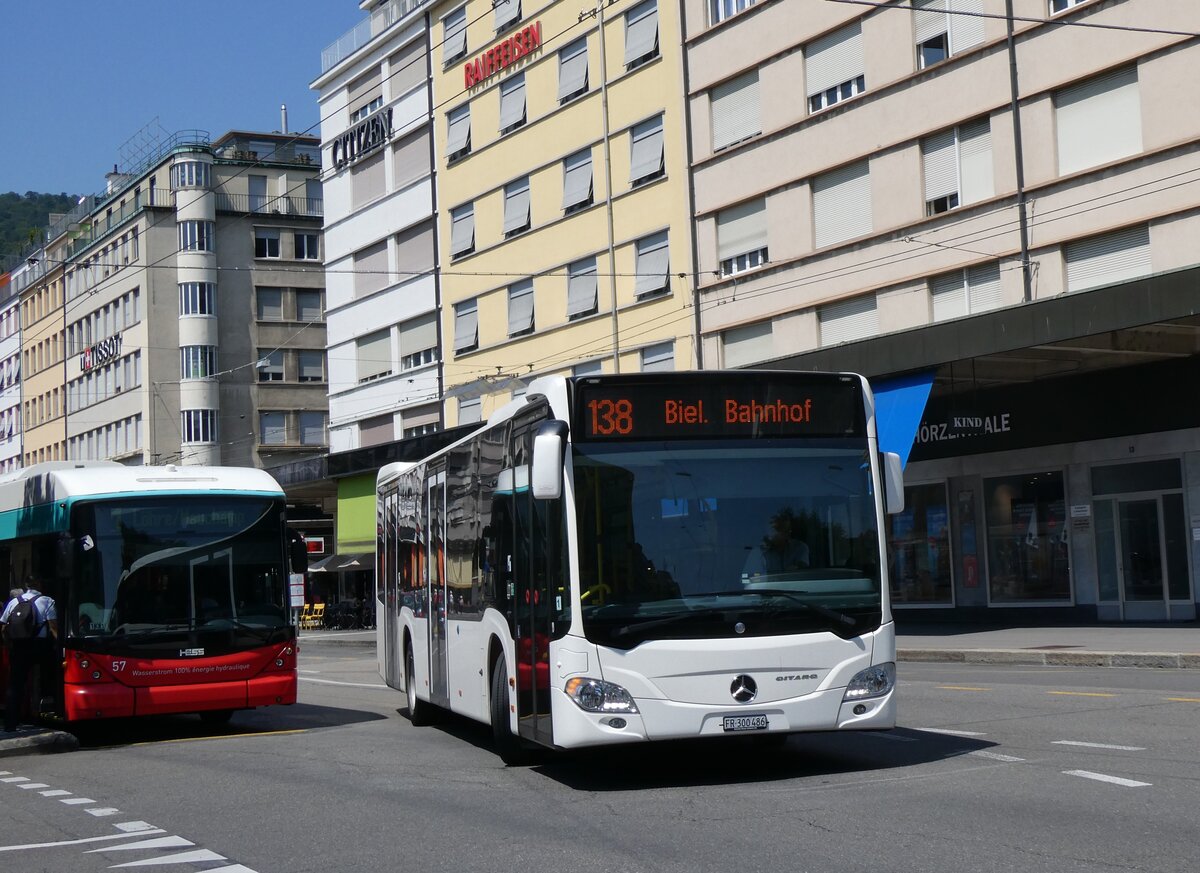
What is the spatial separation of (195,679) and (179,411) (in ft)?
210

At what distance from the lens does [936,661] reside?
24297mm

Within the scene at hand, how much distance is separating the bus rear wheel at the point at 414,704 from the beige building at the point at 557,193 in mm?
23836

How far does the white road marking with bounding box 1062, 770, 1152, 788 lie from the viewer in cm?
961

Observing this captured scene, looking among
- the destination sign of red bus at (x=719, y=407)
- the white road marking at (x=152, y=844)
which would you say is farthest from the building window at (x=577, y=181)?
the white road marking at (x=152, y=844)

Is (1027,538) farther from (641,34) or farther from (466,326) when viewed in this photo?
(466,326)

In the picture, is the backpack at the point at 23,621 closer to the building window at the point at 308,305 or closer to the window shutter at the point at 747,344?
the window shutter at the point at 747,344

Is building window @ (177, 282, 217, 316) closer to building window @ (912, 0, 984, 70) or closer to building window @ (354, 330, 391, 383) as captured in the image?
building window @ (354, 330, 391, 383)

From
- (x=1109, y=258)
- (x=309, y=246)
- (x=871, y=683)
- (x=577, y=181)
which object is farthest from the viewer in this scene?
(x=309, y=246)

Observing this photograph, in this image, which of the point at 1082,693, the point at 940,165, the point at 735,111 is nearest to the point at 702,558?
the point at 1082,693

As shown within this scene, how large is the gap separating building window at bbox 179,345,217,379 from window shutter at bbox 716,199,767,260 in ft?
141

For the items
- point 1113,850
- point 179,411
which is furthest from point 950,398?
point 179,411

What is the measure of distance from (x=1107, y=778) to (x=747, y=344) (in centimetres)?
2887

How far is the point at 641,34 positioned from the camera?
41.5m

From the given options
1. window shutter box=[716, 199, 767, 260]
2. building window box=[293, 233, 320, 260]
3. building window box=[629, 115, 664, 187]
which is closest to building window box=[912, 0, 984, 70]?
window shutter box=[716, 199, 767, 260]
